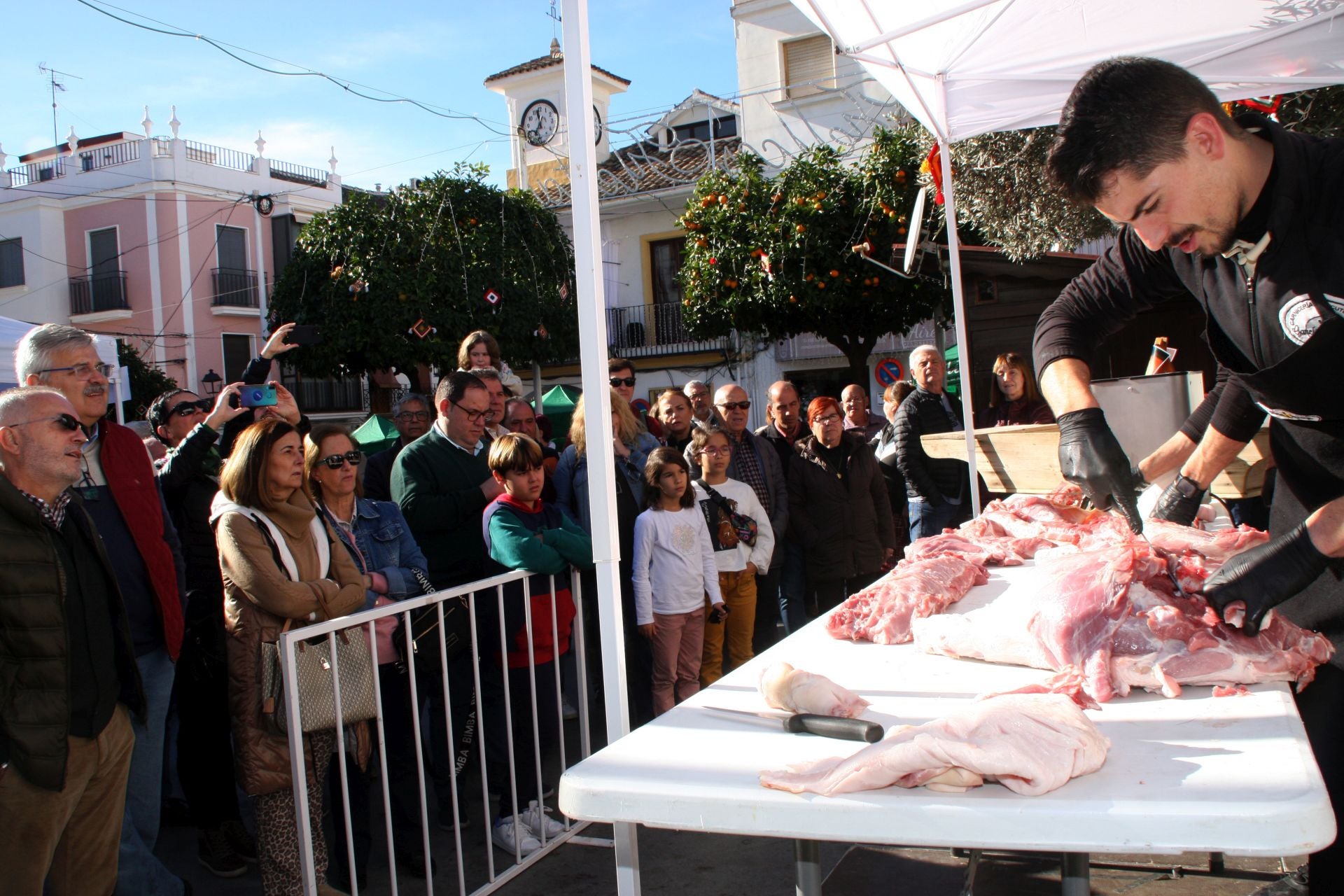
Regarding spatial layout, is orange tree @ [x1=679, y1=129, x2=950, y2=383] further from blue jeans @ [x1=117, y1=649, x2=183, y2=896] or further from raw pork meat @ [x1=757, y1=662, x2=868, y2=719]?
raw pork meat @ [x1=757, y1=662, x2=868, y2=719]

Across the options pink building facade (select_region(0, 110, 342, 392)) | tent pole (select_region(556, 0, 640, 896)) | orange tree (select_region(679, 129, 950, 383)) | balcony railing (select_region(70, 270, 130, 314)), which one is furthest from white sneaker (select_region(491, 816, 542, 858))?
balcony railing (select_region(70, 270, 130, 314))

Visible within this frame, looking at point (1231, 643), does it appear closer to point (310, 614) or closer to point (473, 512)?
point (310, 614)

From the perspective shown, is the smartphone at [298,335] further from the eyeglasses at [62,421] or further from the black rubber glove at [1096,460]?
the black rubber glove at [1096,460]

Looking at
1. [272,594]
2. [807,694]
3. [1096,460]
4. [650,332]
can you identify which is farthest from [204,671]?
[650,332]

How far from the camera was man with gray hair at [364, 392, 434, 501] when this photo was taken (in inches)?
204

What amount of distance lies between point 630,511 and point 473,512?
92cm

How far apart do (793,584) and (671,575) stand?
1.55m

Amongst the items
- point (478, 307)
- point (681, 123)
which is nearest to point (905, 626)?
point (478, 307)

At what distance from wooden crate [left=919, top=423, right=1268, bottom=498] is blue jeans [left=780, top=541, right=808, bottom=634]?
1345mm

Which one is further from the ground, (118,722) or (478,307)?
(478,307)

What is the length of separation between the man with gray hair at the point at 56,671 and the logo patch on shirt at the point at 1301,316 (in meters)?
3.31

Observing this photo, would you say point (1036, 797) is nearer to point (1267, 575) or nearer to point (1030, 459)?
point (1267, 575)

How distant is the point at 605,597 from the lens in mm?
2486

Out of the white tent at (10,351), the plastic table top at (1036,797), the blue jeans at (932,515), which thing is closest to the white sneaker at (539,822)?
the plastic table top at (1036,797)
